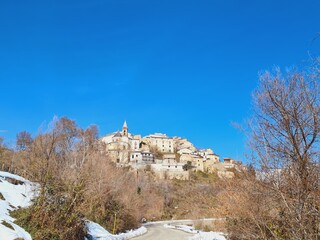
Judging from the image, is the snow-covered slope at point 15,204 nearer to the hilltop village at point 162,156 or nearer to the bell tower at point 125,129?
the hilltop village at point 162,156

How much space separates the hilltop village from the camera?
88.3 meters

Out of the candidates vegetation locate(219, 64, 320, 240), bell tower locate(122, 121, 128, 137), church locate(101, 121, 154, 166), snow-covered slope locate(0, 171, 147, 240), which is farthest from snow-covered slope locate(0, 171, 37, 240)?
bell tower locate(122, 121, 128, 137)

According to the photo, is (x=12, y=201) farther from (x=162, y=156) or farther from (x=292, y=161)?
(x=162, y=156)

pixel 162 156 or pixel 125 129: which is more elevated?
pixel 125 129

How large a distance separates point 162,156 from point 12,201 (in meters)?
91.5

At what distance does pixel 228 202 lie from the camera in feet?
50.3

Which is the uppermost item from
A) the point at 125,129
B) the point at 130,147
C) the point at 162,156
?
the point at 125,129

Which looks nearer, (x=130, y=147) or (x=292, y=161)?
(x=292, y=161)

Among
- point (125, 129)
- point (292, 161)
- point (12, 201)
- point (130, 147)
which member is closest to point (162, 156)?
point (130, 147)

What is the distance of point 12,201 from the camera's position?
1540 cm

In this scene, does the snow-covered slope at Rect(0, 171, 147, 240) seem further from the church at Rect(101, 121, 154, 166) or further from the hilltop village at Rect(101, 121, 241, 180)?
the church at Rect(101, 121, 154, 166)

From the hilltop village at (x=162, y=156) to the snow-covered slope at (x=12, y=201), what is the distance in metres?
51.8

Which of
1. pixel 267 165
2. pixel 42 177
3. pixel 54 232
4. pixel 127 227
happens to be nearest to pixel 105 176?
pixel 127 227

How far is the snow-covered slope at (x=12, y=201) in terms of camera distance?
33.5 feet
